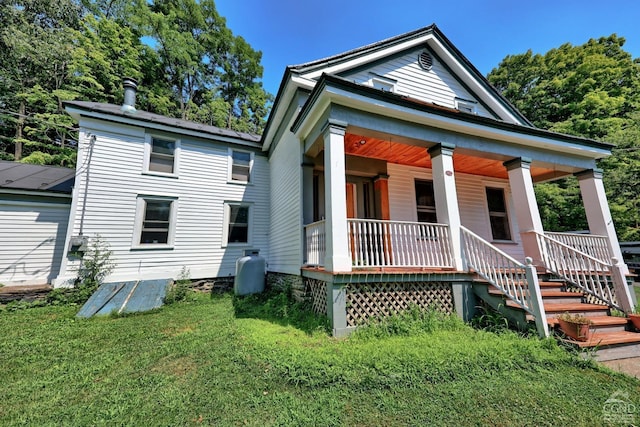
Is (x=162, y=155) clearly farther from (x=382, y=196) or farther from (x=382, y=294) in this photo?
(x=382, y=294)

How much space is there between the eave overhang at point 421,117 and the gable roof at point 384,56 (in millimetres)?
1499

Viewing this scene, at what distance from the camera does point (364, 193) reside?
751 centimetres

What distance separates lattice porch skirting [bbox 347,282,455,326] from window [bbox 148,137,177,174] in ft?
24.5

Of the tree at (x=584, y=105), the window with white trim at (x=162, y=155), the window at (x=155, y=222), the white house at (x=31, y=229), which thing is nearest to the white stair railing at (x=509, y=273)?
the window at (x=155, y=222)

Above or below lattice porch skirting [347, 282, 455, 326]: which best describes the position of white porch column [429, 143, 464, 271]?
above

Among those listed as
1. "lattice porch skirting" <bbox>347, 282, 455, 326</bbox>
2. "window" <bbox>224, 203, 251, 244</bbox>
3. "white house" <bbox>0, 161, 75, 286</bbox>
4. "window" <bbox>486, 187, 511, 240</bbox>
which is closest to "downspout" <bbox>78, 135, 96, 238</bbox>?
"white house" <bbox>0, 161, 75, 286</bbox>

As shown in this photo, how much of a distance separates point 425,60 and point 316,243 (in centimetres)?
794

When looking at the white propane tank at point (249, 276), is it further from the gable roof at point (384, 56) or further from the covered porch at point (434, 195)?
the gable roof at point (384, 56)

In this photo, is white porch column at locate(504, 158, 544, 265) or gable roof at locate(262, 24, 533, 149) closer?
white porch column at locate(504, 158, 544, 265)

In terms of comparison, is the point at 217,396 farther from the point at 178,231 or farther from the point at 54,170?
the point at 54,170

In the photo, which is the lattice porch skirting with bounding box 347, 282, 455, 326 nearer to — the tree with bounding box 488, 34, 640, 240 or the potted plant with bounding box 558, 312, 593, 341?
the potted plant with bounding box 558, 312, 593, 341

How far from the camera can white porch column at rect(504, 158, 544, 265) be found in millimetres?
5660

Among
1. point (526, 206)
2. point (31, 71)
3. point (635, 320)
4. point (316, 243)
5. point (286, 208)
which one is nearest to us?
point (635, 320)

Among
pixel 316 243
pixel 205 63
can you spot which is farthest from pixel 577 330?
pixel 205 63
